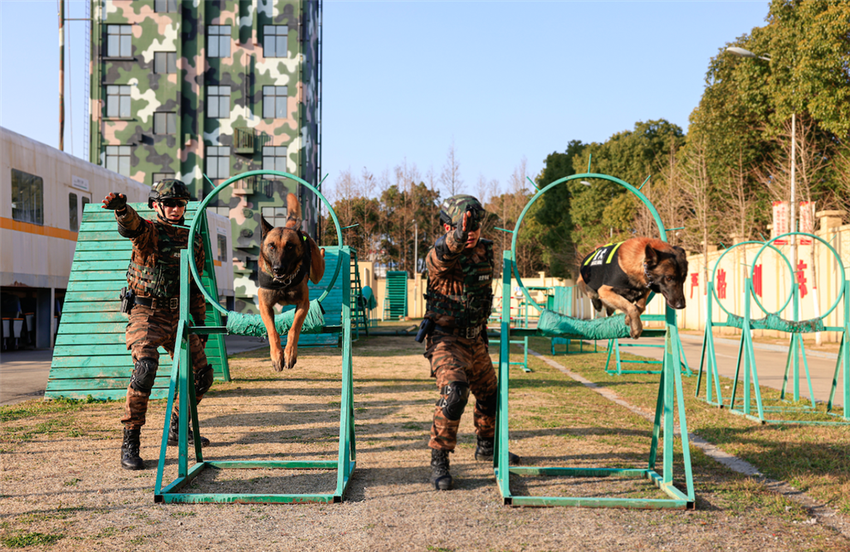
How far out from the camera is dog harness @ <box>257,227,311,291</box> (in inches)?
164

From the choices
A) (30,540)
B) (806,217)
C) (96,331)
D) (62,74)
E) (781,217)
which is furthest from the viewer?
(62,74)

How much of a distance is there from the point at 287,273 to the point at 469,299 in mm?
1367

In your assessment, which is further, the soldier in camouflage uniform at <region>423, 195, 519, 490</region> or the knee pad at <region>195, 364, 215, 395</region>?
the knee pad at <region>195, 364, 215, 395</region>

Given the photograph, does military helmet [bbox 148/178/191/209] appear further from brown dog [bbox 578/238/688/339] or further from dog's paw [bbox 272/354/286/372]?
brown dog [bbox 578/238/688/339]

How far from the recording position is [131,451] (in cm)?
505

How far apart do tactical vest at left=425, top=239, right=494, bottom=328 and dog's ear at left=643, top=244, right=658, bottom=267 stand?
1.17m

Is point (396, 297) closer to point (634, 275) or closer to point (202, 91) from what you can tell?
point (202, 91)

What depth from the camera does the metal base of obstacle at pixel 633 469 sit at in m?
4.11

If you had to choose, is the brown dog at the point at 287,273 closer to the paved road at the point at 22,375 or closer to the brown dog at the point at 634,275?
the brown dog at the point at 634,275

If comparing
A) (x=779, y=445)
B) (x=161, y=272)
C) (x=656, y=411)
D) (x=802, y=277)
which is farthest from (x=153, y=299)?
(x=802, y=277)

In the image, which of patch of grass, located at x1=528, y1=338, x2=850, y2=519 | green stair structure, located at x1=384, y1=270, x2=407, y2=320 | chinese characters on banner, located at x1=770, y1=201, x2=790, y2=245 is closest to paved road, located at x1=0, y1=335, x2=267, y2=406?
patch of grass, located at x1=528, y1=338, x2=850, y2=519

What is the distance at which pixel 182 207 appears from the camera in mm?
5578

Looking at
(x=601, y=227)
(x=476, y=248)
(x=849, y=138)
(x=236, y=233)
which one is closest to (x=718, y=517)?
(x=476, y=248)

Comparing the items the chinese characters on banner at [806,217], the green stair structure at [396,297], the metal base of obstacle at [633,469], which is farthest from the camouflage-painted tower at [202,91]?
the metal base of obstacle at [633,469]
